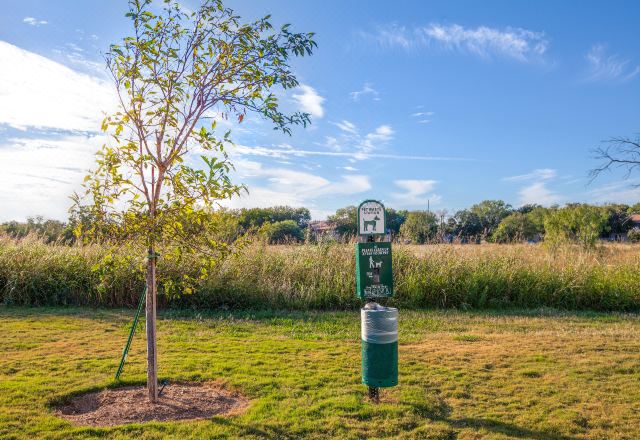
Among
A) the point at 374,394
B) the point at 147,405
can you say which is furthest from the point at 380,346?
the point at 147,405

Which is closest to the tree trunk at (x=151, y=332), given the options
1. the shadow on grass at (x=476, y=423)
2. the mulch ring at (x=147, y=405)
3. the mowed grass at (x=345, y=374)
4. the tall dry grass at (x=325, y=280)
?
the mulch ring at (x=147, y=405)

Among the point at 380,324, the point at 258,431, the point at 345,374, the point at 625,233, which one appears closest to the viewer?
the point at 258,431

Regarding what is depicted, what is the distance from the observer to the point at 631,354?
680 centimetres

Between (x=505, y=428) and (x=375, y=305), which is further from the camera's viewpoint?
(x=375, y=305)

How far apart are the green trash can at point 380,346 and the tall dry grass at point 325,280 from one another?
5.98 meters

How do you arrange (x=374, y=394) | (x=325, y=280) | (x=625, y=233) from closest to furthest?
(x=374, y=394) < (x=325, y=280) < (x=625, y=233)


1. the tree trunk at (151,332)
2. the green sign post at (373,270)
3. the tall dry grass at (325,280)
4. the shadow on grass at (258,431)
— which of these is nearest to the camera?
the shadow on grass at (258,431)

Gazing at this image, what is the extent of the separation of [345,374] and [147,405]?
6.86ft

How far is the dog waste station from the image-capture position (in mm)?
4855

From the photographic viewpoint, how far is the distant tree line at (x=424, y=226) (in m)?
12.8

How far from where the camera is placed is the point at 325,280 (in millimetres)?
11414

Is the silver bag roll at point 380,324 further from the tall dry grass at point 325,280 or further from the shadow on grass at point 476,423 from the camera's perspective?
the tall dry grass at point 325,280

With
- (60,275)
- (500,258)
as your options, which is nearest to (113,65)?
(60,275)

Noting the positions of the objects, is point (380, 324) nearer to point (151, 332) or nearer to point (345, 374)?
point (345, 374)
